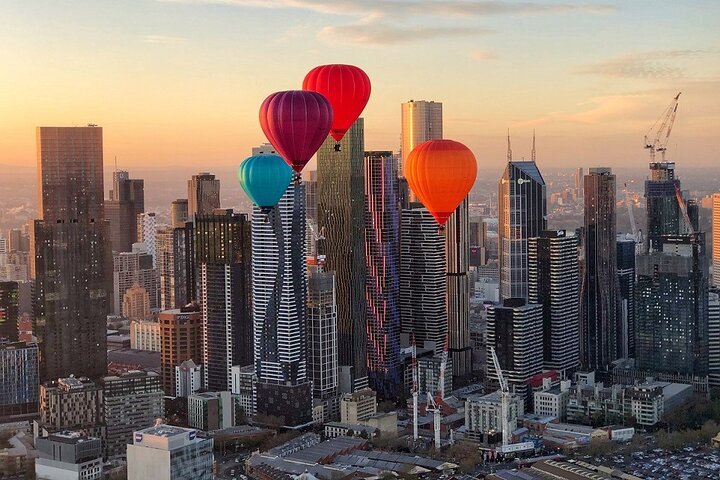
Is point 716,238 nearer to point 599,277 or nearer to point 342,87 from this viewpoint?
point 599,277

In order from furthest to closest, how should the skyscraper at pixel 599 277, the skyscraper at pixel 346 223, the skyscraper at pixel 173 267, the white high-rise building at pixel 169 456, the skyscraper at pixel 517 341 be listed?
the skyscraper at pixel 173 267 → the skyscraper at pixel 599 277 → the skyscraper at pixel 346 223 → the skyscraper at pixel 517 341 → the white high-rise building at pixel 169 456

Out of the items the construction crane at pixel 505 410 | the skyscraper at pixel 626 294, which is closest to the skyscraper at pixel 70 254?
the construction crane at pixel 505 410

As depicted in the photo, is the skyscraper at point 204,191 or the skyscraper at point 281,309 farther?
the skyscraper at point 204,191

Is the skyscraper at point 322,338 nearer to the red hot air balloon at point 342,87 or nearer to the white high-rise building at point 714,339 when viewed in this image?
the white high-rise building at point 714,339

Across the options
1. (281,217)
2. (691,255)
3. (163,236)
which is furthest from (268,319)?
(163,236)

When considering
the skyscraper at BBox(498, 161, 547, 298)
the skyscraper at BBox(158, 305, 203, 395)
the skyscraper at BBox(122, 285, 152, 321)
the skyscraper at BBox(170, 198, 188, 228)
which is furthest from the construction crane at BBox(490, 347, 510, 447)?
the skyscraper at BBox(122, 285, 152, 321)

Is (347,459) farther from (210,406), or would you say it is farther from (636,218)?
(636,218)

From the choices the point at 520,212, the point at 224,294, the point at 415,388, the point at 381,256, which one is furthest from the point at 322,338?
the point at 520,212
